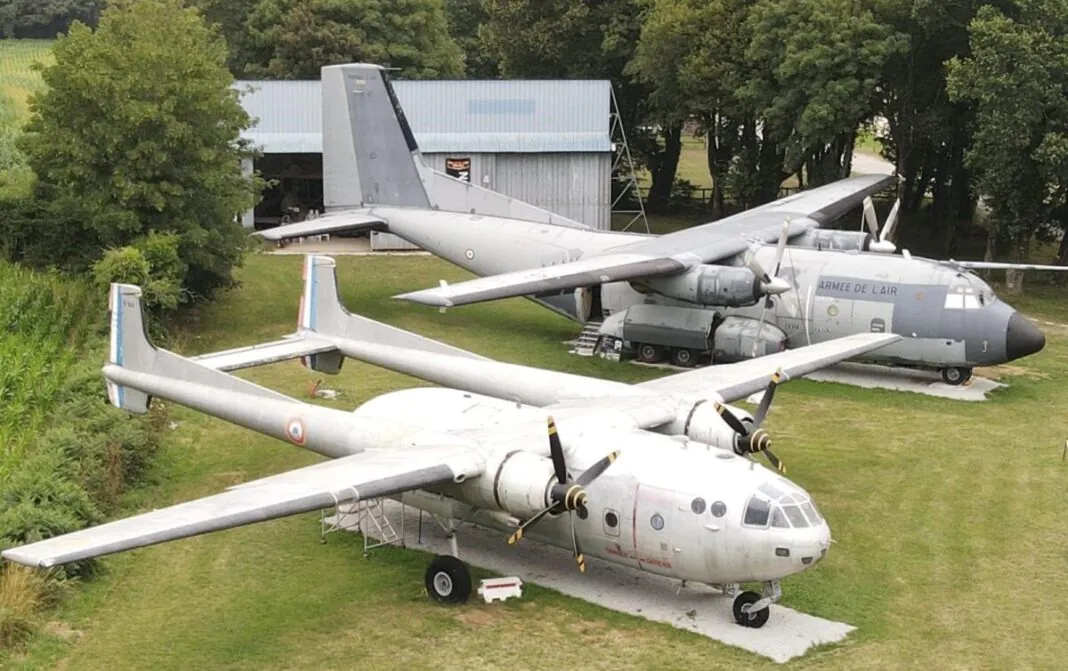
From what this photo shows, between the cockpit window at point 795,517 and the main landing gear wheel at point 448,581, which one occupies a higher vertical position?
the cockpit window at point 795,517

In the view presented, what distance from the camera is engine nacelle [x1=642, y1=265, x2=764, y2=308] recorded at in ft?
104

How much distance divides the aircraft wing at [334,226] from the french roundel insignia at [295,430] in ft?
58.1

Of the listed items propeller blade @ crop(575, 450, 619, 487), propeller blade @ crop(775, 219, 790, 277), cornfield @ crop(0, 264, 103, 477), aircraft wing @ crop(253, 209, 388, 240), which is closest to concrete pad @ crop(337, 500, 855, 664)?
propeller blade @ crop(575, 450, 619, 487)

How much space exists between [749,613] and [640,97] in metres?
52.9

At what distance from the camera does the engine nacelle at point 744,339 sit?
108 feet

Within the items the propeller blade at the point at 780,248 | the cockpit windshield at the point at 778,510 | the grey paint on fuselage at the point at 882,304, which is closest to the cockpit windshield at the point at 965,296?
the grey paint on fuselage at the point at 882,304

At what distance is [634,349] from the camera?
3591 cm

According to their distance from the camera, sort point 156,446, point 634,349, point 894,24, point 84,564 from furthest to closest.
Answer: point 894,24 → point 634,349 → point 156,446 → point 84,564

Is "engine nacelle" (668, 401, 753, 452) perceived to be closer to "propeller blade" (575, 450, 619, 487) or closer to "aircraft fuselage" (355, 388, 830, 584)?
"aircraft fuselage" (355, 388, 830, 584)

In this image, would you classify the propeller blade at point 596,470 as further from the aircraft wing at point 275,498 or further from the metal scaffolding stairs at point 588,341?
the metal scaffolding stairs at point 588,341

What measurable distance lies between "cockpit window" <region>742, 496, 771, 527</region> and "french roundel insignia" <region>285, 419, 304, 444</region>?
26.1 feet

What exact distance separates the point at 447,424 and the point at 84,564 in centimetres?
652

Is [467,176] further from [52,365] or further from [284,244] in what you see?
[52,365]

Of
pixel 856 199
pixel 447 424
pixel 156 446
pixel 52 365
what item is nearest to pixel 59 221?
pixel 52 365
